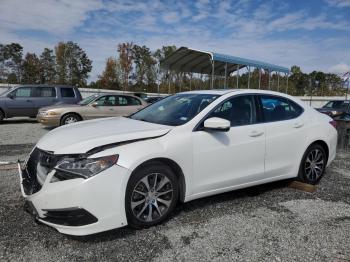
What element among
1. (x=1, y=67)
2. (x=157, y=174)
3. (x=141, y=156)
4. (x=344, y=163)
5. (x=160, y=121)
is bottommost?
(x=344, y=163)

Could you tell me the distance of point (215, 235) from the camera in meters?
3.63

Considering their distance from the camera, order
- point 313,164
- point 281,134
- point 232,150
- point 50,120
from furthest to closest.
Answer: point 50,120
point 313,164
point 281,134
point 232,150

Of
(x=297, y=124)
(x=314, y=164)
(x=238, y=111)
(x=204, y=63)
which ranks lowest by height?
(x=314, y=164)

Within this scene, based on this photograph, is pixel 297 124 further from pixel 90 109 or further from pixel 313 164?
pixel 90 109

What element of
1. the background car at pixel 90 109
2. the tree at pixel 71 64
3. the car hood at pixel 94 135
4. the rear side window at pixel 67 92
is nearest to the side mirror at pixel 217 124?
the car hood at pixel 94 135

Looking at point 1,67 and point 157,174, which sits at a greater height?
point 1,67

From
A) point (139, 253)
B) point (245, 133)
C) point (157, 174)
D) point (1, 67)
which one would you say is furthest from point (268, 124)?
point (1, 67)

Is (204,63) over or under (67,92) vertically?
over

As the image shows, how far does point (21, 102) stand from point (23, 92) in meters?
0.48

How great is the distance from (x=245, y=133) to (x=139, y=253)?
2049 millimetres

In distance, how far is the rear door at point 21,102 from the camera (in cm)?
1523

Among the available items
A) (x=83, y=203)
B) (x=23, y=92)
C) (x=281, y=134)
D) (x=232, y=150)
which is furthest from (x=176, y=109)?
(x=23, y=92)

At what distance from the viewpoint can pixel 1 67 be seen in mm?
62531

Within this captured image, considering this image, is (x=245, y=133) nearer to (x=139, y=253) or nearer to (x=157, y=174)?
(x=157, y=174)
